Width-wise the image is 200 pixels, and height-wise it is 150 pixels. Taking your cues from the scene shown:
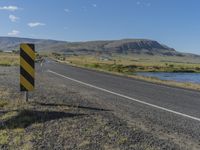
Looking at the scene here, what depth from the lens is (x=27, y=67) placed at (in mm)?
9188

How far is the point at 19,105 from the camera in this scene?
851 cm

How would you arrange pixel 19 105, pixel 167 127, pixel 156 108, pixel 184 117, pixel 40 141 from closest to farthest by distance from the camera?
pixel 40 141
pixel 167 127
pixel 184 117
pixel 19 105
pixel 156 108

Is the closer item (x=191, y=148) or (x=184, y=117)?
(x=191, y=148)

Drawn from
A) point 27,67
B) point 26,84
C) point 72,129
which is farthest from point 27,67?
point 72,129

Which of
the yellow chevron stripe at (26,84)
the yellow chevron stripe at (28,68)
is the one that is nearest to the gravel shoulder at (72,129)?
the yellow chevron stripe at (26,84)

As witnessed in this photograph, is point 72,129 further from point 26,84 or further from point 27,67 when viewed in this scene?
point 27,67

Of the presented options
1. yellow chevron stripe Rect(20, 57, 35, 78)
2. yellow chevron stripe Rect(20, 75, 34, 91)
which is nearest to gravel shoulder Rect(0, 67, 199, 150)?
yellow chevron stripe Rect(20, 75, 34, 91)

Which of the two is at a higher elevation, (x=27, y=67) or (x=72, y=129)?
(x=27, y=67)

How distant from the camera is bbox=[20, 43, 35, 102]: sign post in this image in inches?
356

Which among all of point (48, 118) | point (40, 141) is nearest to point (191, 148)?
point (40, 141)

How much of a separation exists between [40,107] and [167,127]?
3.24 m

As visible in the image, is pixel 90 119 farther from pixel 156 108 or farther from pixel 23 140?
pixel 156 108

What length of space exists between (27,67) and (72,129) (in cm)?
357

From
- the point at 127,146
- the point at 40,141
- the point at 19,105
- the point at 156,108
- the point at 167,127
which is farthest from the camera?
the point at 156,108
